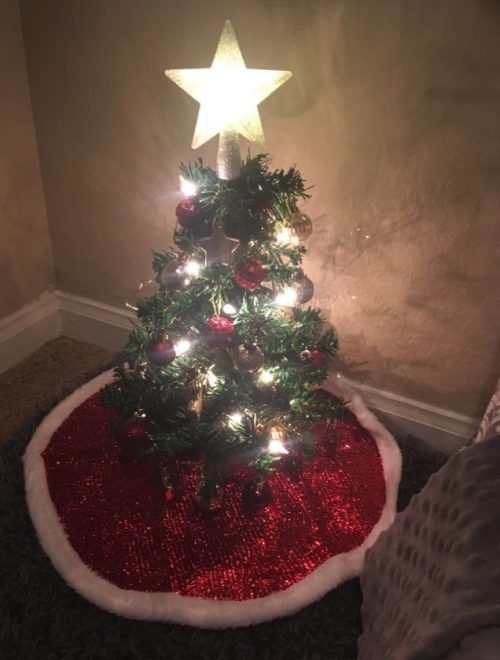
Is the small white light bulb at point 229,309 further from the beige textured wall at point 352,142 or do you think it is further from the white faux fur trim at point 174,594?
the white faux fur trim at point 174,594

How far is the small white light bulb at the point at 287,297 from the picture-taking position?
1.21m

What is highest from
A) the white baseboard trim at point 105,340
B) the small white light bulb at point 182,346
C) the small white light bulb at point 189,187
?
the small white light bulb at point 189,187

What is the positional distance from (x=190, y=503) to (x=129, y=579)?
0.24 meters

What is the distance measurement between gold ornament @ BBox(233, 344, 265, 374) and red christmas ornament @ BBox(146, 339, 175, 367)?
0.44 ft

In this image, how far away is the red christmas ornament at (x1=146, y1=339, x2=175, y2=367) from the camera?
1105 millimetres

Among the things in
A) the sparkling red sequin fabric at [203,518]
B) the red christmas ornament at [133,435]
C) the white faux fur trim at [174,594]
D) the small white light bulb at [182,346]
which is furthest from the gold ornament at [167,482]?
the small white light bulb at [182,346]

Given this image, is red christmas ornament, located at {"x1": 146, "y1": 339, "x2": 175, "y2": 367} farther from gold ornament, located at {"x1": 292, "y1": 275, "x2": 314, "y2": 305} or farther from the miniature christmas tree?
gold ornament, located at {"x1": 292, "y1": 275, "x2": 314, "y2": 305}

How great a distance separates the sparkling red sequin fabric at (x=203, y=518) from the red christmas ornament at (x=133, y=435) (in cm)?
19

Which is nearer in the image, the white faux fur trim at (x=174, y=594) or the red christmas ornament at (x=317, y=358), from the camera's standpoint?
the white faux fur trim at (x=174, y=594)

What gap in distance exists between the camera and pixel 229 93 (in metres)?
1.06

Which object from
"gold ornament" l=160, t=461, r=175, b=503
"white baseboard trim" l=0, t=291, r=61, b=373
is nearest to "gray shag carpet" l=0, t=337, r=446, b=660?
"gold ornament" l=160, t=461, r=175, b=503

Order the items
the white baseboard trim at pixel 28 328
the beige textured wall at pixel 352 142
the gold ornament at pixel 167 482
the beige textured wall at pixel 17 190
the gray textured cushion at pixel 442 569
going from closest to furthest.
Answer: the gray textured cushion at pixel 442 569
the beige textured wall at pixel 352 142
the gold ornament at pixel 167 482
the beige textured wall at pixel 17 190
the white baseboard trim at pixel 28 328

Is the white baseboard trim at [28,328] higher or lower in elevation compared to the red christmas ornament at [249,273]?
lower

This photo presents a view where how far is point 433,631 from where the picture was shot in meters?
0.80
